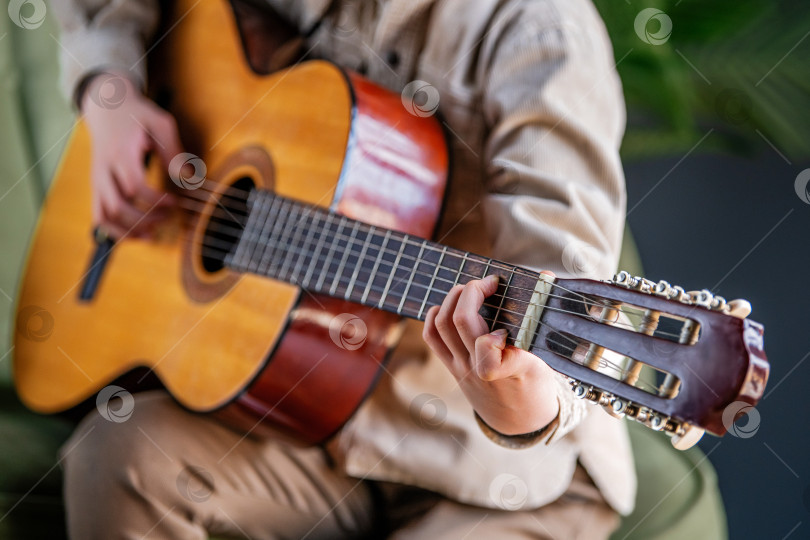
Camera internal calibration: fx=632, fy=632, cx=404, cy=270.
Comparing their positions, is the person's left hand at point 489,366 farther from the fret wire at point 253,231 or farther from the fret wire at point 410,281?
the fret wire at point 253,231

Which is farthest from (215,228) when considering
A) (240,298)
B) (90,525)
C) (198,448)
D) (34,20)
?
(34,20)

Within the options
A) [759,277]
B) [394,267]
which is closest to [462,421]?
[394,267]

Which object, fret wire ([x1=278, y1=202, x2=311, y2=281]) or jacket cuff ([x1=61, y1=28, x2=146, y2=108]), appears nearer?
fret wire ([x1=278, y1=202, x2=311, y2=281])

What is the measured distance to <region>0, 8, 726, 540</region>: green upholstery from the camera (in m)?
0.83

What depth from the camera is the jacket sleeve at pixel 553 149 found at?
25.1 inches

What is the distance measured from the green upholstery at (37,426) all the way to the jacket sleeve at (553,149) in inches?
13.7

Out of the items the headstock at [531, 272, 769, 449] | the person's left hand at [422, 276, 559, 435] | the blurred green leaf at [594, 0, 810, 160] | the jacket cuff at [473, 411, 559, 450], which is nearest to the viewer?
the headstock at [531, 272, 769, 449]

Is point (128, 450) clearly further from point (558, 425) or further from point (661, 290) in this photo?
point (661, 290)

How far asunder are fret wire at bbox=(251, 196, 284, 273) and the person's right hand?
227mm

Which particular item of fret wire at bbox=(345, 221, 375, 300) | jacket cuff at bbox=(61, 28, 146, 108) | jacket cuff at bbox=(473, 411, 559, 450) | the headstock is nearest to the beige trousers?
jacket cuff at bbox=(473, 411, 559, 450)

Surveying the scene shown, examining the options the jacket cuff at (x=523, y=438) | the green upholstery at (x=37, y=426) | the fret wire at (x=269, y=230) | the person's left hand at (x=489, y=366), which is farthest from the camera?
the green upholstery at (x=37, y=426)

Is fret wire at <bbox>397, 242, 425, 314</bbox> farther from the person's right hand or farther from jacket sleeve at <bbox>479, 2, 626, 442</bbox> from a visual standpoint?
the person's right hand

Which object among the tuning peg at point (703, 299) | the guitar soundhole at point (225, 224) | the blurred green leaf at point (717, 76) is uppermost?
the tuning peg at point (703, 299)

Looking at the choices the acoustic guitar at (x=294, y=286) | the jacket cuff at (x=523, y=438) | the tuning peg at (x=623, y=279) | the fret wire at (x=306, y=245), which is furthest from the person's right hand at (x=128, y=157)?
the tuning peg at (x=623, y=279)
